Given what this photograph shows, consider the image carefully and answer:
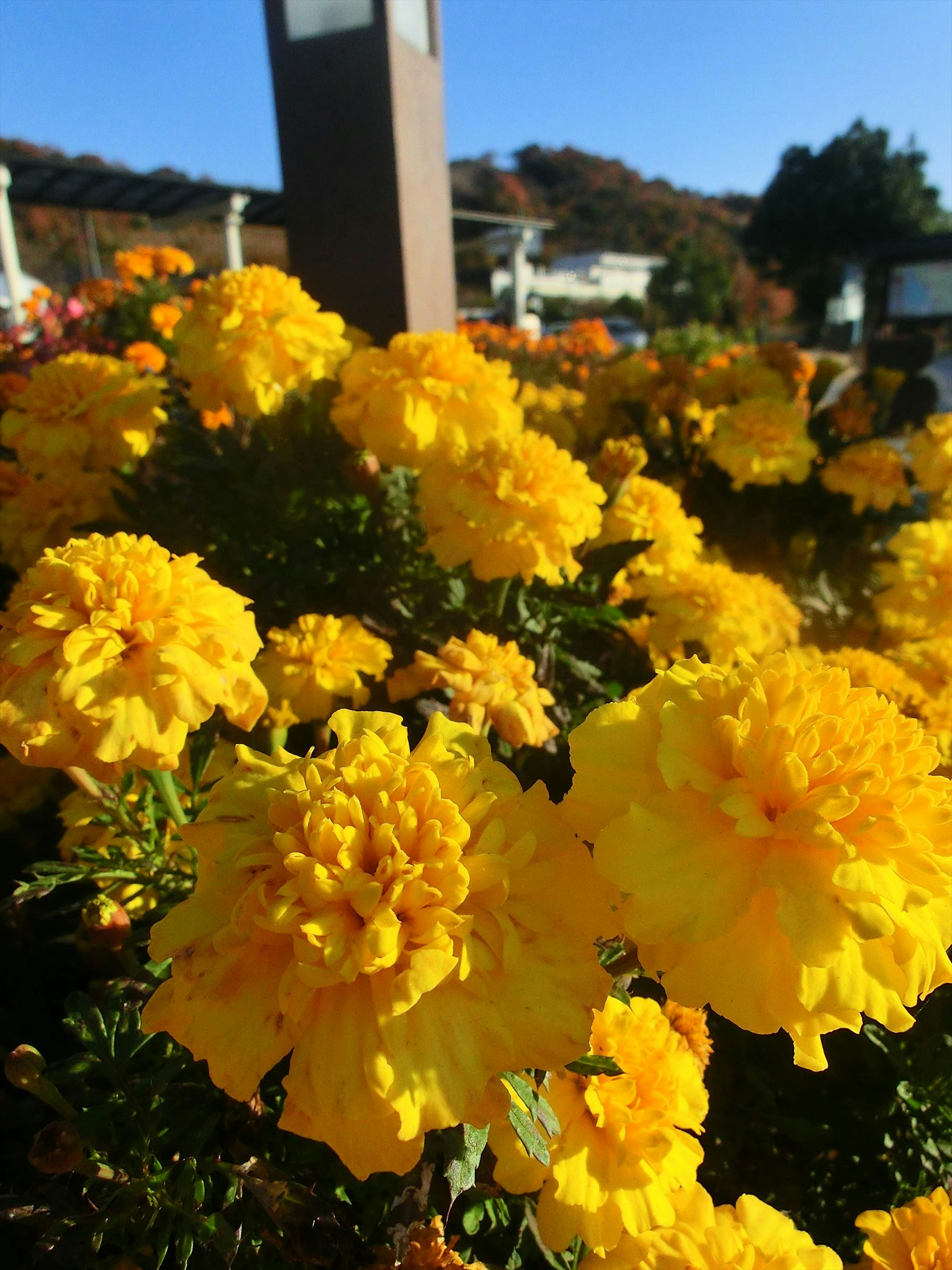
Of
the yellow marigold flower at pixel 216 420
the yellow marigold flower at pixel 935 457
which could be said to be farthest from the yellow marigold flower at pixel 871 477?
the yellow marigold flower at pixel 216 420

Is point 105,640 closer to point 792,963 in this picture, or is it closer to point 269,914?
point 269,914

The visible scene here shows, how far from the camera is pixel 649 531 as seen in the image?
188 centimetres

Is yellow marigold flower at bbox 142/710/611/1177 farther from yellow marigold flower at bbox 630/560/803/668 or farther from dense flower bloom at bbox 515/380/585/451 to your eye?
dense flower bloom at bbox 515/380/585/451

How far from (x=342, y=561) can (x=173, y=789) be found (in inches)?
31.2

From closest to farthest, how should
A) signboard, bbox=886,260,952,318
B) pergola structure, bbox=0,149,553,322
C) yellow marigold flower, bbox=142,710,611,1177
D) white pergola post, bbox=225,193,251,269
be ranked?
yellow marigold flower, bbox=142,710,611,1177
signboard, bbox=886,260,952,318
pergola structure, bbox=0,149,553,322
white pergola post, bbox=225,193,251,269

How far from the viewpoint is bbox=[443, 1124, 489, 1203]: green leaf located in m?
0.67

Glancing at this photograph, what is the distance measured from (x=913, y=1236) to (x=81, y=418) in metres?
2.10

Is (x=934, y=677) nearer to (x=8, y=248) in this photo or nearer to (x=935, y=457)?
(x=935, y=457)

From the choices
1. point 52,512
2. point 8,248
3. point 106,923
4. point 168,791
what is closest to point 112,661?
point 168,791

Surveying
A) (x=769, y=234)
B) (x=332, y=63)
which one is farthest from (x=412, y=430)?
(x=769, y=234)

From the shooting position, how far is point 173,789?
3.56 ft

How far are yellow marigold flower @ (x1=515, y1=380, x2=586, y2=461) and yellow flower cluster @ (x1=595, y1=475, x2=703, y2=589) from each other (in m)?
0.22

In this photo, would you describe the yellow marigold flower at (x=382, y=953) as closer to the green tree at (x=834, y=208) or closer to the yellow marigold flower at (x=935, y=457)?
the yellow marigold flower at (x=935, y=457)

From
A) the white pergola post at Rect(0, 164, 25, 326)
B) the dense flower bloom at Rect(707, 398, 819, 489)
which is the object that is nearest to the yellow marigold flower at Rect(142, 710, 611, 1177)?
the dense flower bloom at Rect(707, 398, 819, 489)
